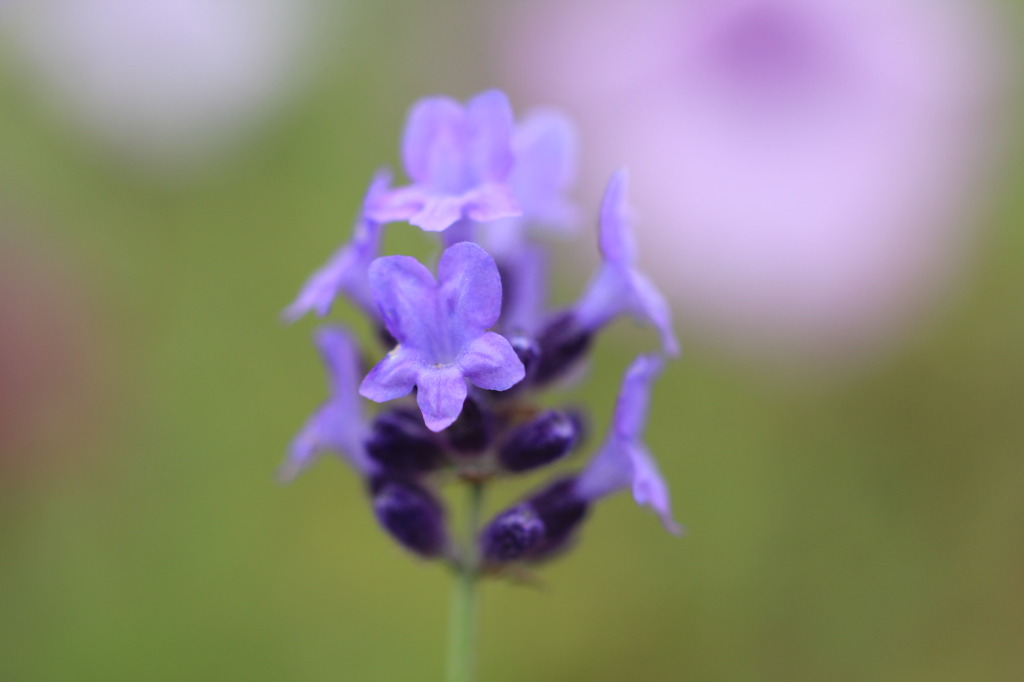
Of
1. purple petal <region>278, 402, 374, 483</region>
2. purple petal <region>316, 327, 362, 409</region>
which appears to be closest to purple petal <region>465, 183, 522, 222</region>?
purple petal <region>316, 327, 362, 409</region>

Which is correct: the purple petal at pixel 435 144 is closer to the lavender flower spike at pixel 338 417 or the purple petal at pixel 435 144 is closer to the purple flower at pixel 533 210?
the purple flower at pixel 533 210

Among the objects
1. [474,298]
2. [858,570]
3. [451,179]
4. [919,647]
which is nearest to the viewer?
[474,298]

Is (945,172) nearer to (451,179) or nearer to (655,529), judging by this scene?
(655,529)

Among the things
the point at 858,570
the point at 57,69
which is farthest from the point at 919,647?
the point at 57,69

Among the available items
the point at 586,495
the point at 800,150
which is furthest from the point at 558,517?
the point at 800,150

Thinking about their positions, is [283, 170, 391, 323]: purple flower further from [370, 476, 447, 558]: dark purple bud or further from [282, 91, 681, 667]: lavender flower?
[370, 476, 447, 558]: dark purple bud

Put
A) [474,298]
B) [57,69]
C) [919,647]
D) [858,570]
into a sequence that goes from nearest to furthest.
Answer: [474,298] < [919,647] < [858,570] < [57,69]

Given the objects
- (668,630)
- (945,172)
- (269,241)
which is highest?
(945,172)
